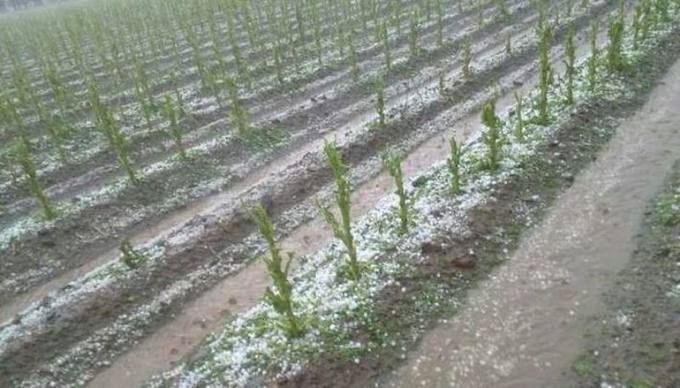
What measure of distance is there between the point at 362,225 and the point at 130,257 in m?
4.01

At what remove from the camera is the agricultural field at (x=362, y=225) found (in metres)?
7.49

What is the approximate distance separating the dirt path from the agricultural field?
0.03 meters

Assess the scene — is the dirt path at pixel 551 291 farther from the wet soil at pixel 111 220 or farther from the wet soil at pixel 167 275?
the wet soil at pixel 111 220

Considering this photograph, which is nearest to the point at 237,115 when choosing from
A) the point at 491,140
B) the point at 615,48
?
the point at 491,140

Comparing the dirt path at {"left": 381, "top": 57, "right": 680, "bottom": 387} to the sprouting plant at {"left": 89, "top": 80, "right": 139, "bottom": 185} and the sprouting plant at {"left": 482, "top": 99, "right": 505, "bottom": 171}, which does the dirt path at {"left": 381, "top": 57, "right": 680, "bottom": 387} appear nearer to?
the sprouting plant at {"left": 482, "top": 99, "right": 505, "bottom": 171}

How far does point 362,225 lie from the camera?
1004cm

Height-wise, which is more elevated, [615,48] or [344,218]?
[344,218]

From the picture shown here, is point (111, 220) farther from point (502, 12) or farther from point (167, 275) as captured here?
point (502, 12)

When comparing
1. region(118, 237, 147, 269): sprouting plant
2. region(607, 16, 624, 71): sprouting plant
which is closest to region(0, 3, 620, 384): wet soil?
region(118, 237, 147, 269): sprouting plant

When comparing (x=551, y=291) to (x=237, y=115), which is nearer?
(x=551, y=291)

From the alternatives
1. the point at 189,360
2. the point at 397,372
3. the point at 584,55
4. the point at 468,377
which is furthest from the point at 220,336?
the point at 584,55

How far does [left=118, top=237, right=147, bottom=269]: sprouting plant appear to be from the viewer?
32.7ft

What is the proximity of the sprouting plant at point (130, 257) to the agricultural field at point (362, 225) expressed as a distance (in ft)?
0.13

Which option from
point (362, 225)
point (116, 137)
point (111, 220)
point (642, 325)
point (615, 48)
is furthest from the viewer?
point (615, 48)
